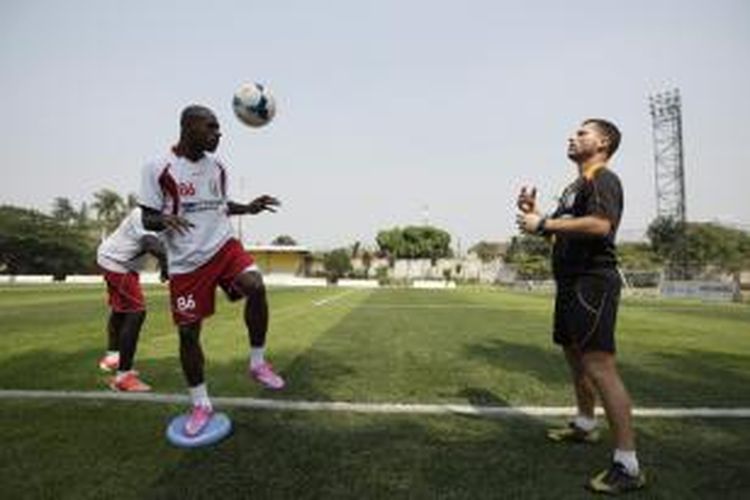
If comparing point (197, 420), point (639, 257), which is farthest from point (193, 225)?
point (639, 257)

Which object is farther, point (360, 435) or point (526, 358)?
point (526, 358)

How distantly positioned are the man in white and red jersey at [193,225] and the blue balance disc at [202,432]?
8cm

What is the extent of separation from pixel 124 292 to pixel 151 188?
8.60 ft

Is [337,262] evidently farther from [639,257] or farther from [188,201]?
[188,201]

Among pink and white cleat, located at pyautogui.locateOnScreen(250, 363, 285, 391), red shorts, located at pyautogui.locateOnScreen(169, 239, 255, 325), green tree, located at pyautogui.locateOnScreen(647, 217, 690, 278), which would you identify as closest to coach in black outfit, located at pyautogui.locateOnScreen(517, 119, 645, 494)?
red shorts, located at pyautogui.locateOnScreen(169, 239, 255, 325)

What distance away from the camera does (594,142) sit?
15.9 ft

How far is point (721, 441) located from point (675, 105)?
2711 inches

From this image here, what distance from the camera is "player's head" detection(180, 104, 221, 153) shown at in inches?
217

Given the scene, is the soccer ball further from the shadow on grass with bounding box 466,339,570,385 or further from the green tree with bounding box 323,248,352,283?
the green tree with bounding box 323,248,352,283

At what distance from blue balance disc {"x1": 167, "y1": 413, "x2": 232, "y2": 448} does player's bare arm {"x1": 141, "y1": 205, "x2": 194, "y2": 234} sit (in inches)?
49.2

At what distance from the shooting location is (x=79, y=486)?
4.04 meters

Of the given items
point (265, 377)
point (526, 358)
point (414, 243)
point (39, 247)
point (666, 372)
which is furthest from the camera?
point (414, 243)

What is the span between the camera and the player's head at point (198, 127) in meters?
5.51

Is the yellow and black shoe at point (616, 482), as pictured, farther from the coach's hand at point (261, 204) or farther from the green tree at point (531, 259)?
the green tree at point (531, 259)
